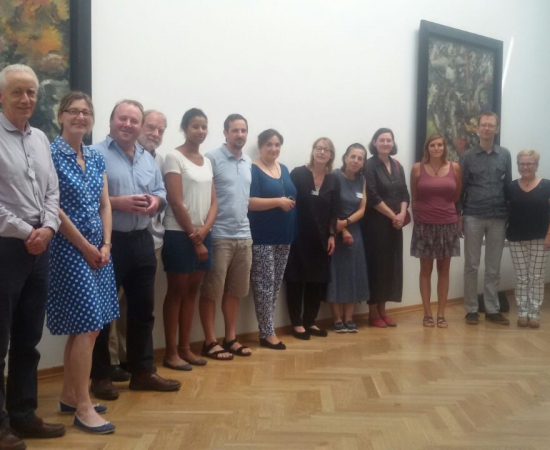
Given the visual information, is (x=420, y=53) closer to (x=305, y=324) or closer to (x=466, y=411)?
(x=305, y=324)

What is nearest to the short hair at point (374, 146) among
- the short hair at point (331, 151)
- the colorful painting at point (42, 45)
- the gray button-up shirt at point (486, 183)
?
the short hair at point (331, 151)

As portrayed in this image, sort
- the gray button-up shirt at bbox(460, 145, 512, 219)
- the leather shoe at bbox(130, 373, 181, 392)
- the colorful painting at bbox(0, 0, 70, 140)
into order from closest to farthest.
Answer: the leather shoe at bbox(130, 373, 181, 392) < the colorful painting at bbox(0, 0, 70, 140) < the gray button-up shirt at bbox(460, 145, 512, 219)

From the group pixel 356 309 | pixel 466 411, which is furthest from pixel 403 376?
pixel 356 309

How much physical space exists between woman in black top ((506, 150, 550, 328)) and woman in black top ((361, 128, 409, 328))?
0.96 metres

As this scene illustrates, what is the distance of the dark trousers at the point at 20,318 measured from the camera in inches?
99.1

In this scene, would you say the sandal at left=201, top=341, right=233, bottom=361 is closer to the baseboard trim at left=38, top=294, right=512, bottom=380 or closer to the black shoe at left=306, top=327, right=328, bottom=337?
the baseboard trim at left=38, top=294, right=512, bottom=380

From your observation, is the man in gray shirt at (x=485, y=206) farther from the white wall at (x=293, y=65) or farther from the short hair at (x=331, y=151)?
the short hair at (x=331, y=151)

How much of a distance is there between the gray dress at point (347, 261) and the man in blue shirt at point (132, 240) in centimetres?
200

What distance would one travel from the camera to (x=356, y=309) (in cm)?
575

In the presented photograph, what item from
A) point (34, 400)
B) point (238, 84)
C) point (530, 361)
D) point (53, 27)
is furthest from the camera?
point (238, 84)

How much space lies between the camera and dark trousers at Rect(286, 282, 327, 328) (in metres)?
5.02

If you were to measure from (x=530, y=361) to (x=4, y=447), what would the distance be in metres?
3.20

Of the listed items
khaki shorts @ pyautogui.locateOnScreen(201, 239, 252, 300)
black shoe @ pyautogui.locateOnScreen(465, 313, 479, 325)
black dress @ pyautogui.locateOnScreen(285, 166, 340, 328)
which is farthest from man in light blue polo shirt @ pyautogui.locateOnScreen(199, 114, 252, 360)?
black shoe @ pyautogui.locateOnScreen(465, 313, 479, 325)

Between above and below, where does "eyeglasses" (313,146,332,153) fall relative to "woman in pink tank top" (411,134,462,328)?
above
